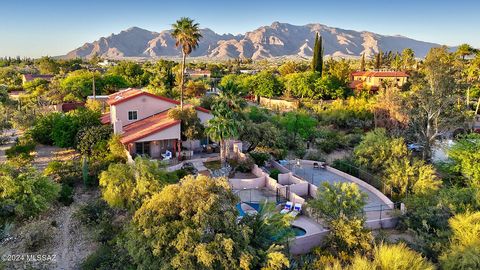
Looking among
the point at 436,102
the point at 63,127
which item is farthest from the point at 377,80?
the point at 63,127

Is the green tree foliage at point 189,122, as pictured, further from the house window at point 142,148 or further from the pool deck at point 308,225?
the pool deck at point 308,225

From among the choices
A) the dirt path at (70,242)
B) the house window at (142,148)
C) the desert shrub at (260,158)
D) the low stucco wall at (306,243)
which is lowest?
the dirt path at (70,242)

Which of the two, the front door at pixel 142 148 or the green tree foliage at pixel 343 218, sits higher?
the front door at pixel 142 148

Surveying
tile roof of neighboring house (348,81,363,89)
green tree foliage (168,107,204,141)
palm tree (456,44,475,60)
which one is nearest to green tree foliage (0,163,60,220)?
green tree foliage (168,107,204,141)

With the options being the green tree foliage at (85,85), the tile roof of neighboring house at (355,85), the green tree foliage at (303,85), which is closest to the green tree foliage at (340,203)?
the green tree foliage at (303,85)

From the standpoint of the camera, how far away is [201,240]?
575 inches

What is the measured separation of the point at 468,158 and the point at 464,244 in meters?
12.7

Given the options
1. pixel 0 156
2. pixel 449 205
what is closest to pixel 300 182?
pixel 449 205

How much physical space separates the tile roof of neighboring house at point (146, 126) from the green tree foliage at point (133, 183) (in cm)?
670

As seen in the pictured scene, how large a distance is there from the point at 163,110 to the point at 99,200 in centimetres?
1377

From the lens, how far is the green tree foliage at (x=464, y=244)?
16.2 metres

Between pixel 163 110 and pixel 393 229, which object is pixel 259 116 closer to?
pixel 163 110

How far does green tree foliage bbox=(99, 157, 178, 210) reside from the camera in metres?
21.0

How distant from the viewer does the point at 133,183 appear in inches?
858
